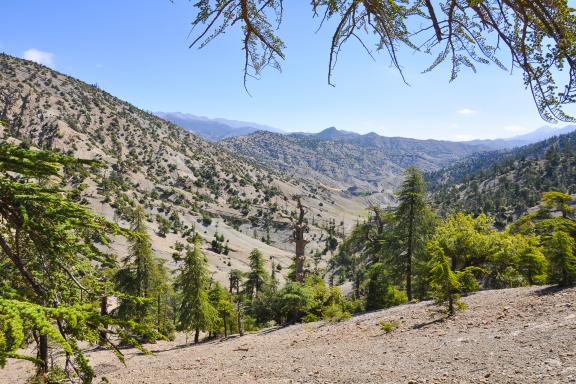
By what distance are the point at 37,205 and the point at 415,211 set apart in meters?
24.3

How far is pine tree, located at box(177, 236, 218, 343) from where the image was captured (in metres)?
28.3

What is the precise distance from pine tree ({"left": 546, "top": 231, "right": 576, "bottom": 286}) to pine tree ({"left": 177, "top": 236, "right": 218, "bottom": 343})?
22.2 m

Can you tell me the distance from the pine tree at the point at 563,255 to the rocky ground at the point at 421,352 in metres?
0.90

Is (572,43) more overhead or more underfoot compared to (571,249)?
more overhead

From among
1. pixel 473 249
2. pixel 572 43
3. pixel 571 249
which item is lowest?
pixel 473 249

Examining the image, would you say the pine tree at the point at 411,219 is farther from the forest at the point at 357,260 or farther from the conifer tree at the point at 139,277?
the conifer tree at the point at 139,277

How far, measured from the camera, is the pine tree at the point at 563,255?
13945mm

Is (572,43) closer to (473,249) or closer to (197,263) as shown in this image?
(473,249)

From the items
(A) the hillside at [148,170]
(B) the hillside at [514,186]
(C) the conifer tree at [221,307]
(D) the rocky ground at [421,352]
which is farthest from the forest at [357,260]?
(B) the hillside at [514,186]

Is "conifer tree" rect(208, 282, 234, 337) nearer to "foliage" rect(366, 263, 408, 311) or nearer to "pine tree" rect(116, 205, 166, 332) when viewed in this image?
"pine tree" rect(116, 205, 166, 332)

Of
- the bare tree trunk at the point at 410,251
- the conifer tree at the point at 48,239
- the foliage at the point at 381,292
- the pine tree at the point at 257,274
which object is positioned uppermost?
the conifer tree at the point at 48,239

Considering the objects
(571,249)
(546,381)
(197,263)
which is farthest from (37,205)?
(197,263)

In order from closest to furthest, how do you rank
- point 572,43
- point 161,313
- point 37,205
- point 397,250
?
point 572,43
point 37,205
point 397,250
point 161,313

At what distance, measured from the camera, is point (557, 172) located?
5527 inches
